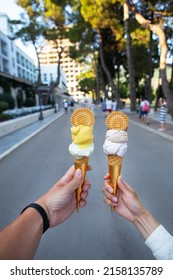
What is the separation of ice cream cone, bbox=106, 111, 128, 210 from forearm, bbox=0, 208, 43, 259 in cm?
67

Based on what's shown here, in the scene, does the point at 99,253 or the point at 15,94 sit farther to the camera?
the point at 15,94

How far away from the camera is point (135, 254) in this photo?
300 cm

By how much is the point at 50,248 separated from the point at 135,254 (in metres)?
1.03

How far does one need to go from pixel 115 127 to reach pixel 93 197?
3025 millimetres

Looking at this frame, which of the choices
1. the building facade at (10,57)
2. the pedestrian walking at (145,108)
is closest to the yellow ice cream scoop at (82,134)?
the pedestrian walking at (145,108)

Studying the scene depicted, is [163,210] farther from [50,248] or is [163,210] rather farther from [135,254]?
[50,248]

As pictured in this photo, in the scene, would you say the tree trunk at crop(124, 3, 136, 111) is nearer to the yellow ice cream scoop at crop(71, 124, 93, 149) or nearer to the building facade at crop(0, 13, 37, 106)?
the building facade at crop(0, 13, 37, 106)

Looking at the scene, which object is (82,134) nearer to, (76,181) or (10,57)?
(76,181)

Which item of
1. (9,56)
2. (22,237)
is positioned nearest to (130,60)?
(22,237)

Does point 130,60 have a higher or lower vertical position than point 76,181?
higher

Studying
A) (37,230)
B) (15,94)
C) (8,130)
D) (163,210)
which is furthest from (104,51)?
(37,230)

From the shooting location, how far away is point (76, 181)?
80.0 inches

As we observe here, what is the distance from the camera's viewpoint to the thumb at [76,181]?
2.02 m

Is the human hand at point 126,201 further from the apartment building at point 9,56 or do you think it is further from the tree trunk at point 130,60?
the apartment building at point 9,56
